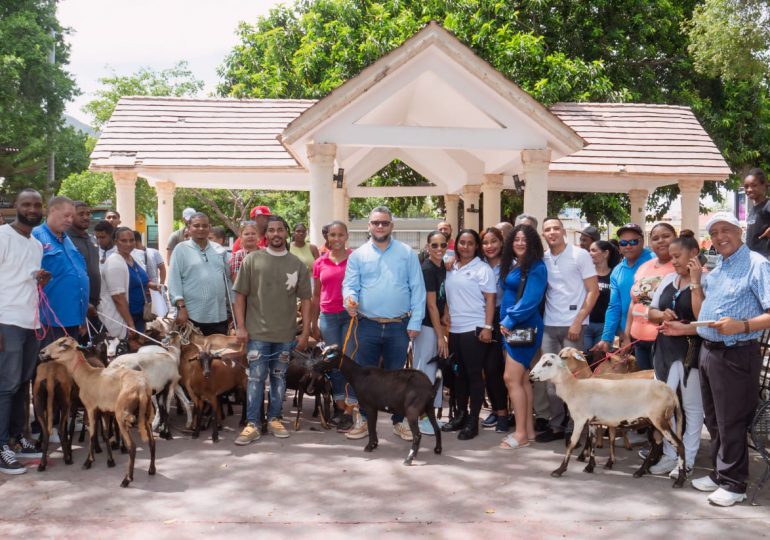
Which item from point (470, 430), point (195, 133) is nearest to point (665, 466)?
point (470, 430)

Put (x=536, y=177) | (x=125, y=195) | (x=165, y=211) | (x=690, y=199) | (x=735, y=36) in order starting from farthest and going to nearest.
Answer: (x=735, y=36) → (x=165, y=211) → (x=690, y=199) → (x=125, y=195) → (x=536, y=177)

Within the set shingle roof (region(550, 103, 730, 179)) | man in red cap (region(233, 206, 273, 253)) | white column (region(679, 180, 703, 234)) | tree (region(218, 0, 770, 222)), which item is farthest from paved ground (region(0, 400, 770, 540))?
tree (region(218, 0, 770, 222))

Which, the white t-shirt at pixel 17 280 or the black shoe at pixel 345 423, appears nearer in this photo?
the white t-shirt at pixel 17 280

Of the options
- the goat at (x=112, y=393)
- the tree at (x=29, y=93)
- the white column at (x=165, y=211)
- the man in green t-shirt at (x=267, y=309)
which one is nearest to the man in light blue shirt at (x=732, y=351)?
the man in green t-shirt at (x=267, y=309)

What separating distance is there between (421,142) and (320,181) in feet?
5.46

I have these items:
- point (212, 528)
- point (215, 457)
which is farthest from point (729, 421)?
point (215, 457)

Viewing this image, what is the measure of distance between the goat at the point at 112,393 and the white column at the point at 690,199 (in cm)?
1229

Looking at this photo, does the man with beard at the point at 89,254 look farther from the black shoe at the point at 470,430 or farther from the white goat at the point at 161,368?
the black shoe at the point at 470,430

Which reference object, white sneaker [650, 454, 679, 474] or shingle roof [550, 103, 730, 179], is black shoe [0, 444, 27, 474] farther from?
shingle roof [550, 103, 730, 179]

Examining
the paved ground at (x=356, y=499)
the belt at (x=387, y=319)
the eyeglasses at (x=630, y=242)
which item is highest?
the eyeglasses at (x=630, y=242)

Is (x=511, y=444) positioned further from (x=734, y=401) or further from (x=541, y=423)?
(x=734, y=401)

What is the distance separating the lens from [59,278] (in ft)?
21.6

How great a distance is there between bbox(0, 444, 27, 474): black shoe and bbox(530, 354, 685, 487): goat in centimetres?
436

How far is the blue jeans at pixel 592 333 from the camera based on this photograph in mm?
7641
